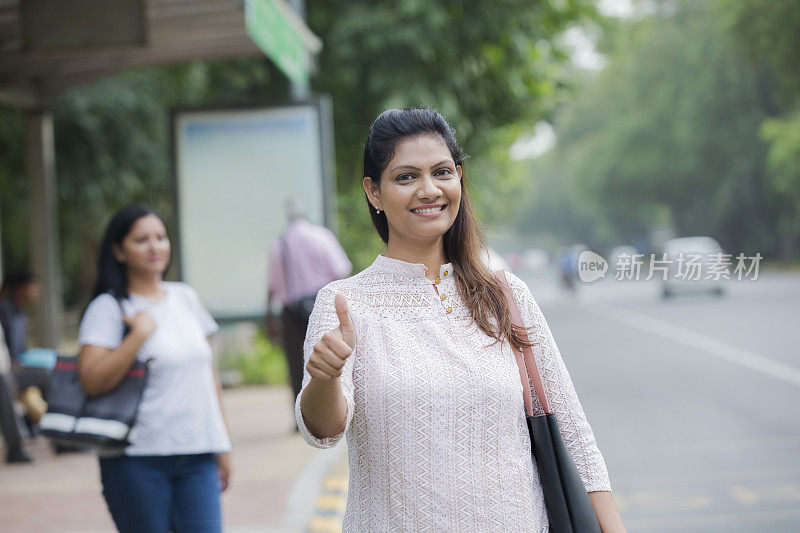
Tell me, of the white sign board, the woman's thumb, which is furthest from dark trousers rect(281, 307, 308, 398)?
the woman's thumb

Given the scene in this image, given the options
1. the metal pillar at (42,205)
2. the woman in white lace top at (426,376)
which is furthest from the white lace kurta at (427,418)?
the metal pillar at (42,205)

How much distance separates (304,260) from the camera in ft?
26.7

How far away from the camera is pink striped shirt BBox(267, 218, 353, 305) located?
8.08 meters

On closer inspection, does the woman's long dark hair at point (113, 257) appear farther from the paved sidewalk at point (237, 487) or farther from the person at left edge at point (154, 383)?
the paved sidewalk at point (237, 487)

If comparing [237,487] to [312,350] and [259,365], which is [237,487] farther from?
[259,365]

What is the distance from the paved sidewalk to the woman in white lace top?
3622 mm

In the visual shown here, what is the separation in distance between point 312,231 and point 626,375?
20.0 ft

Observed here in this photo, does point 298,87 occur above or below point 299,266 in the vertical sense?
above

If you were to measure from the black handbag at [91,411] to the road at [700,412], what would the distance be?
11.3 feet

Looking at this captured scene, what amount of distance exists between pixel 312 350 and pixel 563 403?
612 mm

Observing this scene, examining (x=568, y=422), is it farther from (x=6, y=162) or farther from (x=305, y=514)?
(x=6, y=162)

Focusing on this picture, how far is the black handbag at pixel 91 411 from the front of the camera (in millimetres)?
3371

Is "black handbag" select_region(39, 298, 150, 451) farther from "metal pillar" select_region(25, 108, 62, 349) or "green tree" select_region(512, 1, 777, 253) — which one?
"green tree" select_region(512, 1, 777, 253)

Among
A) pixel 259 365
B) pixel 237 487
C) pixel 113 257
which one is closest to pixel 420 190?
pixel 113 257
